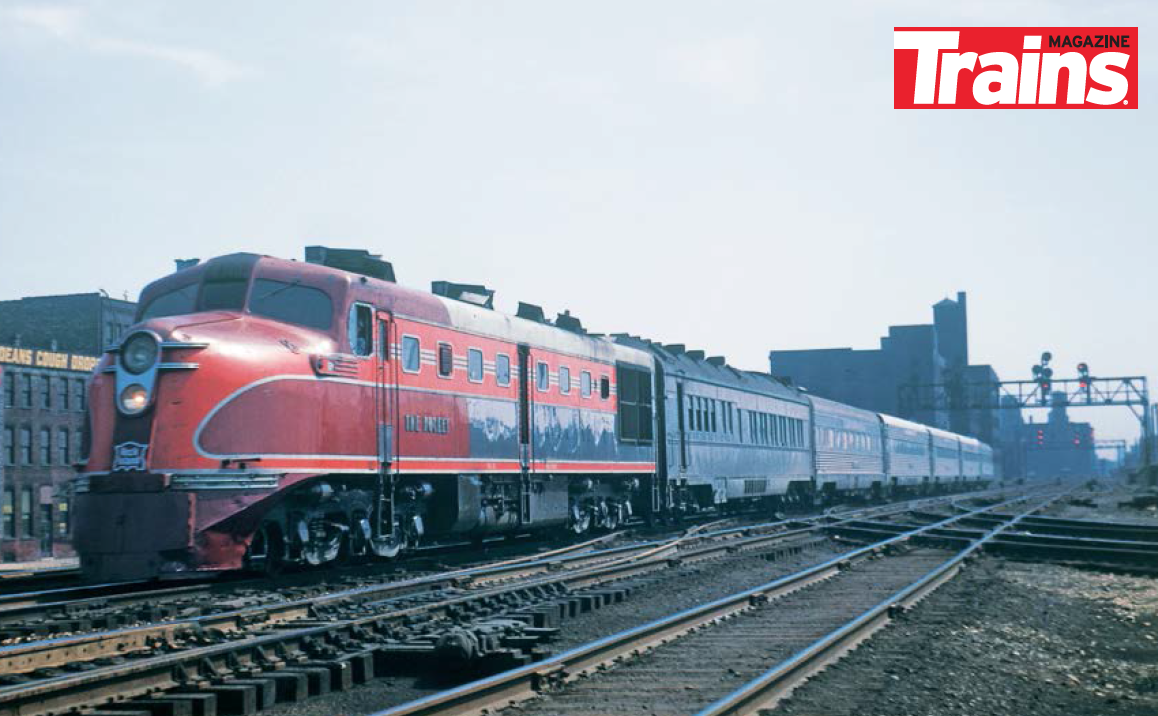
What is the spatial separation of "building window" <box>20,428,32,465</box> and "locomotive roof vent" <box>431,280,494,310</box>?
1679 inches

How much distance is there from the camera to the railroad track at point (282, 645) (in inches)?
338

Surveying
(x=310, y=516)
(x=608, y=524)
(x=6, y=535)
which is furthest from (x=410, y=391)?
(x=6, y=535)

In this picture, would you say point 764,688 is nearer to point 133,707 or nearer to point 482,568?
point 133,707

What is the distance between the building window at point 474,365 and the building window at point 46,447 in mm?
44783

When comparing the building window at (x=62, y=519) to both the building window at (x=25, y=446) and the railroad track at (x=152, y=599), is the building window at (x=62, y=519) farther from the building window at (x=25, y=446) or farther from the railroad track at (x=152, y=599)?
the railroad track at (x=152, y=599)

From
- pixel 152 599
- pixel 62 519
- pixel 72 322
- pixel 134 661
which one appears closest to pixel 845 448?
pixel 62 519

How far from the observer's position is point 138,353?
14680 mm

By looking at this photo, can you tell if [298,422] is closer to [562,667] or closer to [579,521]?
[562,667]

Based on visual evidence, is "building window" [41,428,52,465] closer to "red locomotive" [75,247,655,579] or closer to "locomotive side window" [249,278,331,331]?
"red locomotive" [75,247,655,579]

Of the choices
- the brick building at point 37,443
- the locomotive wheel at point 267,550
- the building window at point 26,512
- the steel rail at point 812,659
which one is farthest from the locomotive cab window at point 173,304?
the building window at point 26,512

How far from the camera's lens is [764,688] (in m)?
8.84

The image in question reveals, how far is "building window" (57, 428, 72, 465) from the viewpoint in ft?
193

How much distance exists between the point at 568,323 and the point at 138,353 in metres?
11.6

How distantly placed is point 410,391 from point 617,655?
7629 millimetres
